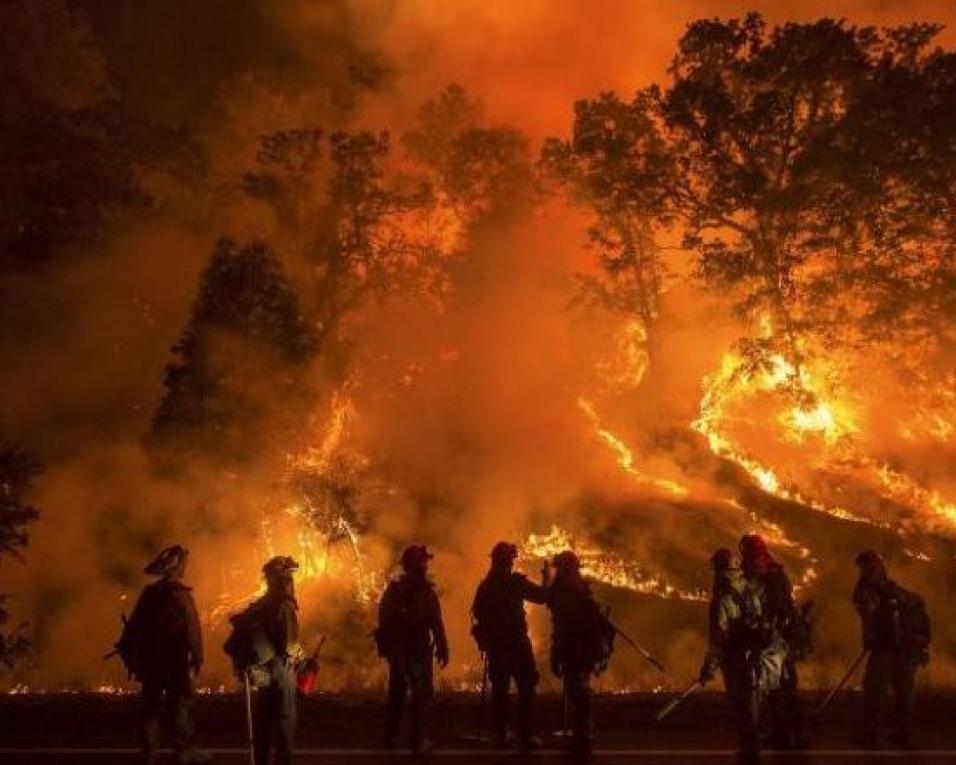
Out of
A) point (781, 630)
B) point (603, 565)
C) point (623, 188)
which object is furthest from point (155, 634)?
point (623, 188)

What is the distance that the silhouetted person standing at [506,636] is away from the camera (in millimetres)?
8953

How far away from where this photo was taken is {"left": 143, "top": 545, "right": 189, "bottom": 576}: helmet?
829 centimetres

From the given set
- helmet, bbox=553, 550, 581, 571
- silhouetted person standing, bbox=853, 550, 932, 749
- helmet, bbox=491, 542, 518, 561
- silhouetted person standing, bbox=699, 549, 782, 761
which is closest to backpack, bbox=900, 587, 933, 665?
silhouetted person standing, bbox=853, 550, 932, 749

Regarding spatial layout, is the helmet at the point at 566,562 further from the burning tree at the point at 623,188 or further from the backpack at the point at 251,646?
the burning tree at the point at 623,188

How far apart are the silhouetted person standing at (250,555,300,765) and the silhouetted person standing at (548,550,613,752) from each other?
228 cm

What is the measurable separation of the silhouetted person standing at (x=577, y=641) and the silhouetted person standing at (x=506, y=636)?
285 millimetres

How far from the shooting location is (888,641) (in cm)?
914

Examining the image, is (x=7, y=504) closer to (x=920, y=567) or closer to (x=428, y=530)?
(x=428, y=530)

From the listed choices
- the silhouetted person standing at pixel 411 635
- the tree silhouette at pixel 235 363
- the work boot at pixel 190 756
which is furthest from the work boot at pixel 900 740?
the tree silhouette at pixel 235 363

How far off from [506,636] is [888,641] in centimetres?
340

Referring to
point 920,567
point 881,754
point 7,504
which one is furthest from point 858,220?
point 7,504

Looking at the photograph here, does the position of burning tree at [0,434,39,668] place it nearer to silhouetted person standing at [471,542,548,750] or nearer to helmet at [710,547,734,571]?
silhouetted person standing at [471,542,548,750]

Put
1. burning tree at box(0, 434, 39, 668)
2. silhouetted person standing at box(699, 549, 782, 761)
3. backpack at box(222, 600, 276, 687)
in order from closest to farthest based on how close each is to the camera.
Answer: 1. backpack at box(222, 600, 276, 687)
2. silhouetted person standing at box(699, 549, 782, 761)
3. burning tree at box(0, 434, 39, 668)

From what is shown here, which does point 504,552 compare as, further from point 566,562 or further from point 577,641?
point 577,641
